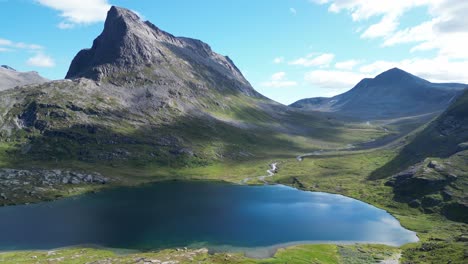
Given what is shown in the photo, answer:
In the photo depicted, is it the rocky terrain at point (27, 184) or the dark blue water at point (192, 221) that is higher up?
the rocky terrain at point (27, 184)

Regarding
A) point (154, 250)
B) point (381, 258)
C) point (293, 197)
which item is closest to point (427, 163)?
point (293, 197)

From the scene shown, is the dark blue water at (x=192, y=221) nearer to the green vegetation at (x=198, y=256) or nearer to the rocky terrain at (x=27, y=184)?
the green vegetation at (x=198, y=256)

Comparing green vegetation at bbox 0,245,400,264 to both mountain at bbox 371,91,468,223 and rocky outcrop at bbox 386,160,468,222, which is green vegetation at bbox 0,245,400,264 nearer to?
rocky outcrop at bbox 386,160,468,222

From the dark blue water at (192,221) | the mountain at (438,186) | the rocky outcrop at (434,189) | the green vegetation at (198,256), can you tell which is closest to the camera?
the green vegetation at (198,256)

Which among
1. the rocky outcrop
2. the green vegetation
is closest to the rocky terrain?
the green vegetation

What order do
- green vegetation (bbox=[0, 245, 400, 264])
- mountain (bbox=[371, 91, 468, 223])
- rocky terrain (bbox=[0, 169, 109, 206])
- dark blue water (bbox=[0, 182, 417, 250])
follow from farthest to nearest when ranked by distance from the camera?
rocky terrain (bbox=[0, 169, 109, 206])
mountain (bbox=[371, 91, 468, 223])
dark blue water (bbox=[0, 182, 417, 250])
green vegetation (bbox=[0, 245, 400, 264])

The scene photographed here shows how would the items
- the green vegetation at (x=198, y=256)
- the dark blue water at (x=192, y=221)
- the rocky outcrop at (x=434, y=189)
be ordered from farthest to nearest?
the rocky outcrop at (x=434, y=189) < the dark blue water at (x=192, y=221) < the green vegetation at (x=198, y=256)

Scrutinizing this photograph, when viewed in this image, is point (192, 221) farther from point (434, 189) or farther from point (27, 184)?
point (434, 189)

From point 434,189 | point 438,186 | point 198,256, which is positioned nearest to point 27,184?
point 198,256

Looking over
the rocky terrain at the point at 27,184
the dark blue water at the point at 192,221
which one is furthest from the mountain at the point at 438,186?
the rocky terrain at the point at 27,184

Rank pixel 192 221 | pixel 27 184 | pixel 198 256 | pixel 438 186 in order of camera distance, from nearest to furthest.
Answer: pixel 198 256 < pixel 192 221 < pixel 438 186 < pixel 27 184
